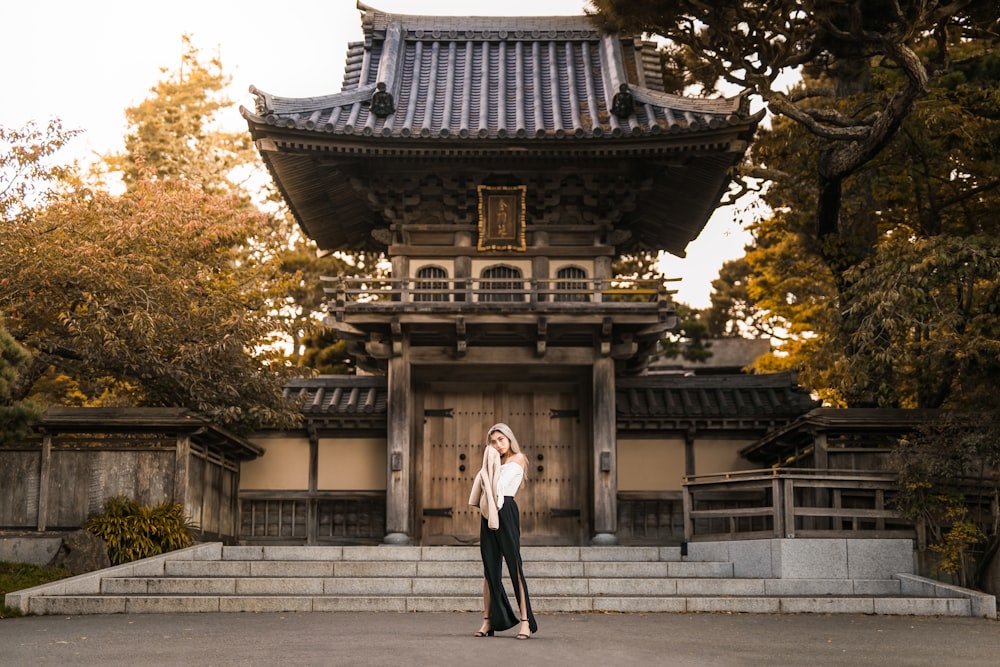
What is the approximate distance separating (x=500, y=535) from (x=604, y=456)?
904 cm

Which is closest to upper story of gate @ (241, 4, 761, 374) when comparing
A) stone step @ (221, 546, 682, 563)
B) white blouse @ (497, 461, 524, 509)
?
stone step @ (221, 546, 682, 563)

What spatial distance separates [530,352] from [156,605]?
8603mm

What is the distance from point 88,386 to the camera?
1947 cm

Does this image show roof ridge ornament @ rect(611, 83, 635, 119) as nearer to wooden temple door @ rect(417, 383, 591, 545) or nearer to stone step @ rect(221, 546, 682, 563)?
wooden temple door @ rect(417, 383, 591, 545)

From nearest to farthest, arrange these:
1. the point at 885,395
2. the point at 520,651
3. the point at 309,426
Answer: the point at 520,651
the point at 885,395
the point at 309,426

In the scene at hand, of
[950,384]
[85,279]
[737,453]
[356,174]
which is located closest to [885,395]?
[950,384]

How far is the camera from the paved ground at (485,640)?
857 centimetres

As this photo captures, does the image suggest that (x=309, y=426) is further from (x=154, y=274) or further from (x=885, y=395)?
(x=885, y=395)

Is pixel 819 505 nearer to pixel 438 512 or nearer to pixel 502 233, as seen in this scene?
pixel 438 512

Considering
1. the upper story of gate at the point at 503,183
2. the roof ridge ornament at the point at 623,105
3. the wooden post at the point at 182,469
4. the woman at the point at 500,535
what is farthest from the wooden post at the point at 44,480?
the roof ridge ornament at the point at 623,105

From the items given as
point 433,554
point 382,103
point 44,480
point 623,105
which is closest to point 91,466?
point 44,480

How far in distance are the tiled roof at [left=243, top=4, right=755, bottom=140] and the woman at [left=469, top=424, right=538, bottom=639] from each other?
9.24m

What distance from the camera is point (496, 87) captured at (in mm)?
20844

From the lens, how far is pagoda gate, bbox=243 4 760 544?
17938mm
